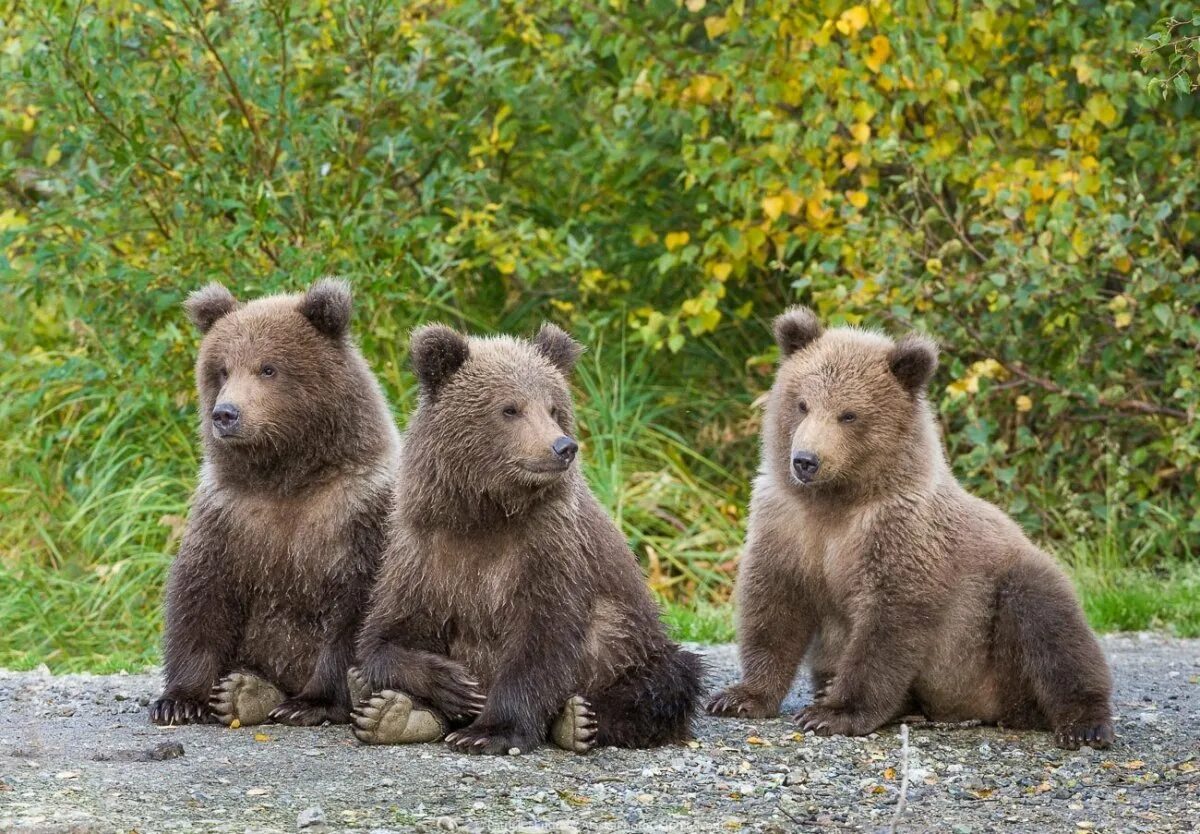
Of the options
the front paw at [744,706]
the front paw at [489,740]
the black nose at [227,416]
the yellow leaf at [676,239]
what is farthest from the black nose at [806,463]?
the yellow leaf at [676,239]

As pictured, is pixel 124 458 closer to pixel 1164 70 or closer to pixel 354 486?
pixel 354 486

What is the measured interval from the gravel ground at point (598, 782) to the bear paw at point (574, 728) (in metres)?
0.06

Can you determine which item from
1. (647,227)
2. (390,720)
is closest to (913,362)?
(390,720)

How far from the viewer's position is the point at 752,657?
6066 mm

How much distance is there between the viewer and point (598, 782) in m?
4.98

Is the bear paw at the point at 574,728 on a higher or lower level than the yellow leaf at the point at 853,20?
lower

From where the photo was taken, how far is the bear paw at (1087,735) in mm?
5578

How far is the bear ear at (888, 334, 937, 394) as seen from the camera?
5.92 m

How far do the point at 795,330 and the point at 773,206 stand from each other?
333 cm

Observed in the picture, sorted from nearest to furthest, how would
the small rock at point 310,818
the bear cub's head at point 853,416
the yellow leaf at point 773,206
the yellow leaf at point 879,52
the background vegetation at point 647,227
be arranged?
the small rock at point 310,818 → the bear cub's head at point 853,416 → the background vegetation at point 647,227 → the yellow leaf at point 879,52 → the yellow leaf at point 773,206

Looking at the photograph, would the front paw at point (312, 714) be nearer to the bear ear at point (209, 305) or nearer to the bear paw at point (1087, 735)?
the bear ear at point (209, 305)

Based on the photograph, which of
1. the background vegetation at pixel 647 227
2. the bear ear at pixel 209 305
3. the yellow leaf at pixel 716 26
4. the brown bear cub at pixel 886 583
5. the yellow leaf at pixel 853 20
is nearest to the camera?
the brown bear cub at pixel 886 583

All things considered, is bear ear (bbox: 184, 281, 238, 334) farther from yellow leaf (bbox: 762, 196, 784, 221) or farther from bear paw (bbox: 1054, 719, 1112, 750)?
yellow leaf (bbox: 762, 196, 784, 221)

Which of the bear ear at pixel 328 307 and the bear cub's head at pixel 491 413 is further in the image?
the bear ear at pixel 328 307
